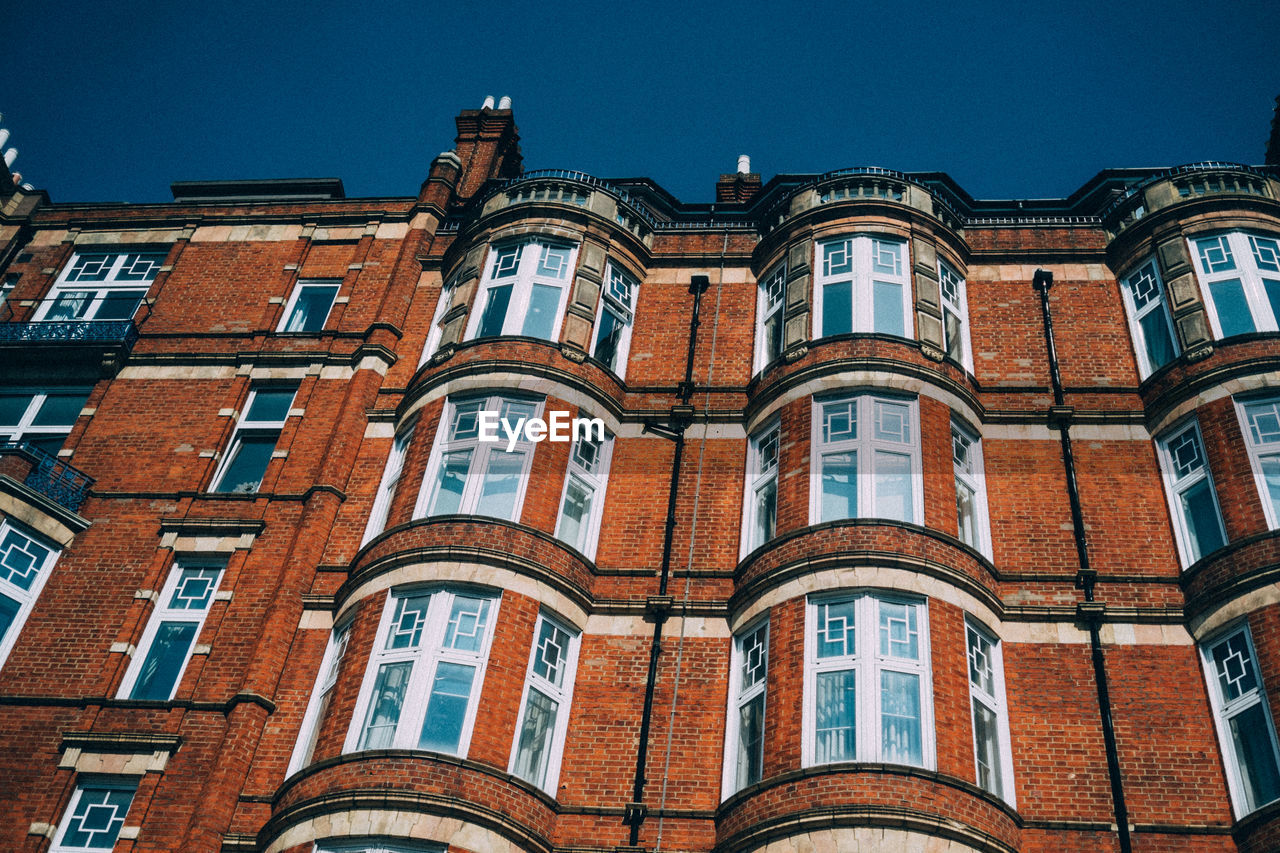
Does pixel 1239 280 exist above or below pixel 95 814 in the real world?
above

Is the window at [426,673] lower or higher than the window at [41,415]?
lower

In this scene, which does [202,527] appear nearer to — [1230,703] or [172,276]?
[172,276]

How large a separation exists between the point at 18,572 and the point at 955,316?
18071 mm

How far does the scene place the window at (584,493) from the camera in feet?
69.3

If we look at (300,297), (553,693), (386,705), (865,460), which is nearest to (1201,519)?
(865,460)

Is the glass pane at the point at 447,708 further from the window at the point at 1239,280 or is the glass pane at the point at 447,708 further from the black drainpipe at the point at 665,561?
the window at the point at 1239,280

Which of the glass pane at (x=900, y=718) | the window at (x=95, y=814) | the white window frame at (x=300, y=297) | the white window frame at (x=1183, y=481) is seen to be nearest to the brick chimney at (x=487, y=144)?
the white window frame at (x=300, y=297)

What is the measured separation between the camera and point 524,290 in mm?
24312

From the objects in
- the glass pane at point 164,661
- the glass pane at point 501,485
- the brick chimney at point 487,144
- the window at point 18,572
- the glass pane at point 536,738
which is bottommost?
the glass pane at point 536,738

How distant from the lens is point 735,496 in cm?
2159

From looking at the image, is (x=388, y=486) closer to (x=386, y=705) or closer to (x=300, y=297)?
(x=386, y=705)

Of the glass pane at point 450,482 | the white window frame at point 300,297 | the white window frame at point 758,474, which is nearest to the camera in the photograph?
the white window frame at point 758,474

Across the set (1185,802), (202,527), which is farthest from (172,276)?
(1185,802)

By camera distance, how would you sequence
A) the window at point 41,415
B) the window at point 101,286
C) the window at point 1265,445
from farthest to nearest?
the window at point 101,286, the window at point 41,415, the window at point 1265,445
